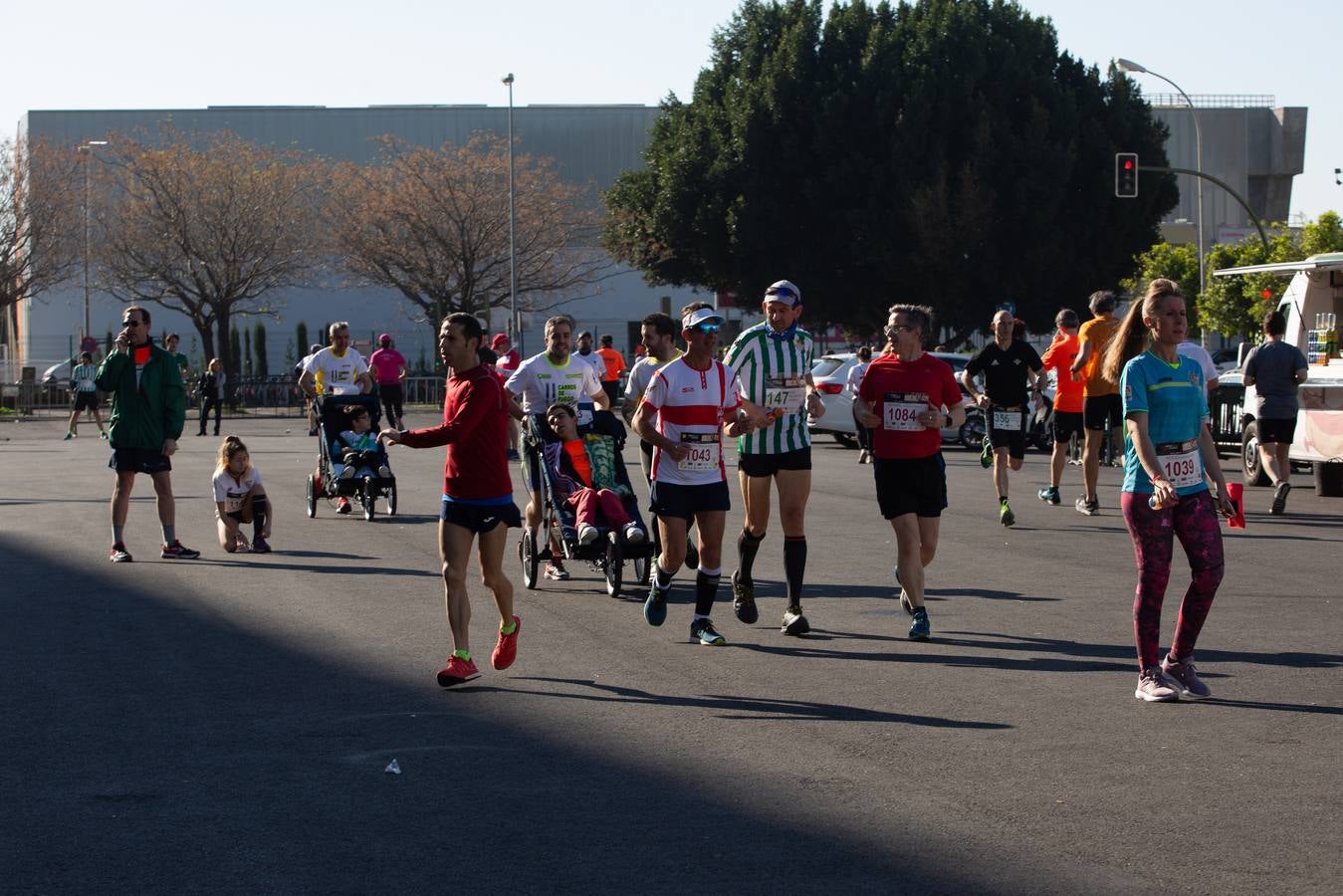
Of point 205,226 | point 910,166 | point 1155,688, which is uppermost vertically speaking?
point 910,166

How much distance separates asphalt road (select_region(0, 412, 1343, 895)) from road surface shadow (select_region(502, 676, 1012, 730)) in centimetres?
3

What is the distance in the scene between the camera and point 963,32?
50.1 meters

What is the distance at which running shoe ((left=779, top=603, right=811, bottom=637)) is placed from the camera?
1003cm

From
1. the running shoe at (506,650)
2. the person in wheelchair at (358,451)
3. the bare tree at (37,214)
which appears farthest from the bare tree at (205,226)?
the running shoe at (506,650)

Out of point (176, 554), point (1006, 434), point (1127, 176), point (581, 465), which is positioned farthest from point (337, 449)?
point (1127, 176)

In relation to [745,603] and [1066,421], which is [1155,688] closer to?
[745,603]

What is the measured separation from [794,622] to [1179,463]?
2740 millimetres

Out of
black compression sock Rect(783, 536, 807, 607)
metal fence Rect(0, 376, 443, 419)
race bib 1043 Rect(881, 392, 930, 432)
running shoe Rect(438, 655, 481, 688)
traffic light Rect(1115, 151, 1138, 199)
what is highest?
traffic light Rect(1115, 151, 1138, 199)

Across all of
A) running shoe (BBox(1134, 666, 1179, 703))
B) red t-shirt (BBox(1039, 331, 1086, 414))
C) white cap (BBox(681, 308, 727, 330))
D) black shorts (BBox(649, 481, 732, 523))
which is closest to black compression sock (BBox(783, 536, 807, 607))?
black shorts (BBox(649, 481, 732, 523))

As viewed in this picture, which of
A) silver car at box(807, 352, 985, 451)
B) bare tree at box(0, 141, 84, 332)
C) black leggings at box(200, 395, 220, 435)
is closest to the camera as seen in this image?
silver car at box(807, 352, 985, 451)

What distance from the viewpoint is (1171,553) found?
25.9 feet

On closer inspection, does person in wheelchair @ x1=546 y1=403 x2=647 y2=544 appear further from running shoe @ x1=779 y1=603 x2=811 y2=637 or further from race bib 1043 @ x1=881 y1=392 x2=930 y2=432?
race bib 1043 @ x1=881 y1=392 x2=930 y2=432

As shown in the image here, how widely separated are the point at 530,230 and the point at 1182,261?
25.7 metres

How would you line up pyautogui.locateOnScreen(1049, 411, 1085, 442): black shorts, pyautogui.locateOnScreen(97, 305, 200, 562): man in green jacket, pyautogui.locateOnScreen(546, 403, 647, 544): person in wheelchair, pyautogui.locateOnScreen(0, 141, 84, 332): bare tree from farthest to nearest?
pyautogui.locateOnScreen(0, 141, 84, 332): bare tree → pyautogui.locateOnScreen(1049, 411, 1085, 442): black shorts → pyautogui.locateOnScreen(97, 305, 200, 562): man in green jacket → pyautogui.locateOnScreen(546, 403, 647, 544): person in wheelchair
